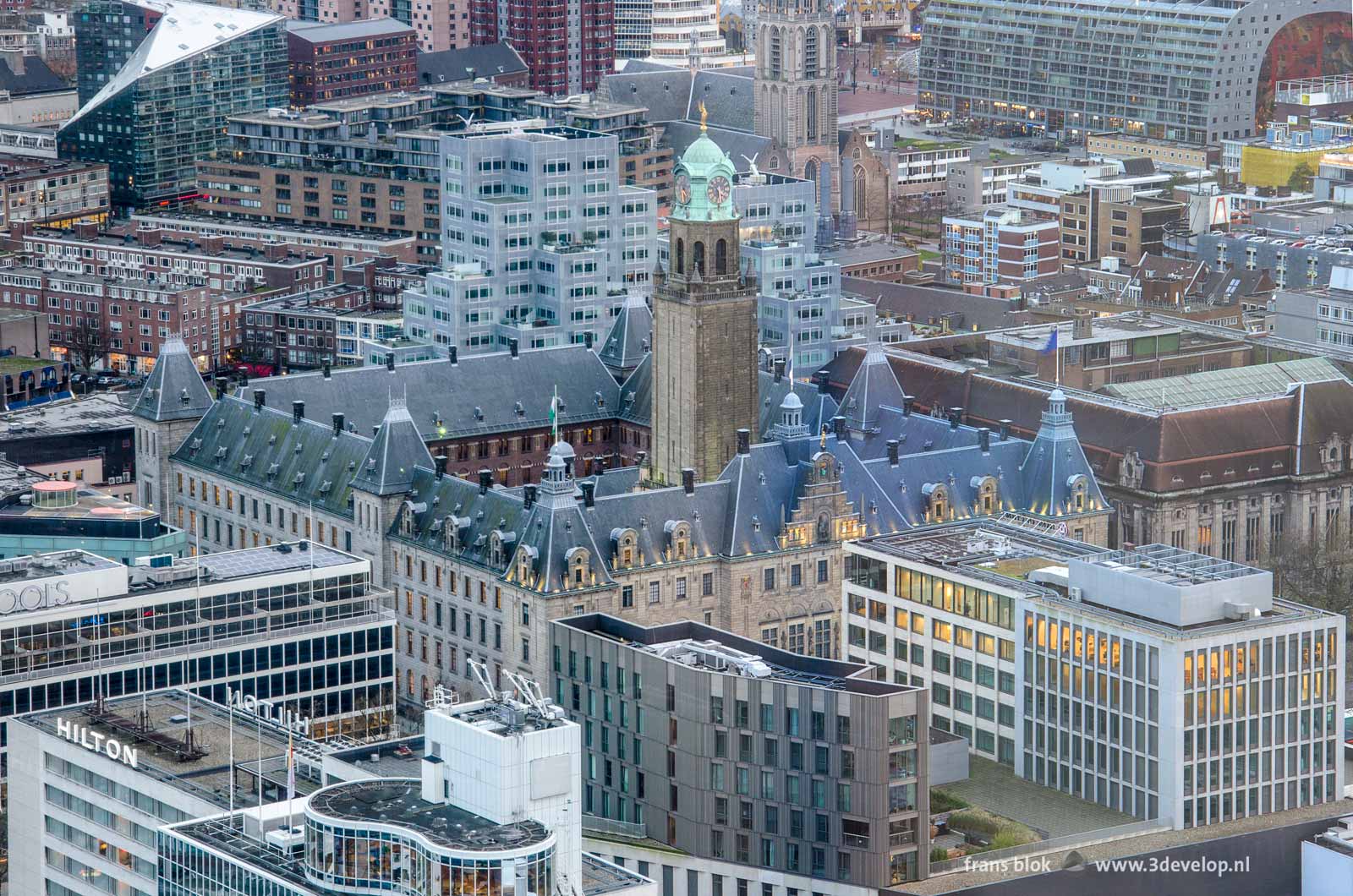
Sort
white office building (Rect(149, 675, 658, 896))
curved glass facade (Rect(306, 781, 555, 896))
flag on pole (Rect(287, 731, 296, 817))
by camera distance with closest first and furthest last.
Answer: curved glass facade (Rect(306, 781, 555, 896))
white office building (Rect(149, 675, 658, 896))
flag on pole (Rect(287, 731, 296, 817))

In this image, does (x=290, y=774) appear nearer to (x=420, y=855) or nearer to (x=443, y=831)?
(x=443, y=831)

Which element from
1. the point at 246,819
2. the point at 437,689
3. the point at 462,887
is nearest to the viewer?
the point at 462,887

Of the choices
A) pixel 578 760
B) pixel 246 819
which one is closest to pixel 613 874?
pixel 578 760

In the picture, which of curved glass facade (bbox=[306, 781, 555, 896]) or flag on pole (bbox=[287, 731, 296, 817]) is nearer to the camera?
curved glass facade (bbox=[306, 781, 555, 896])

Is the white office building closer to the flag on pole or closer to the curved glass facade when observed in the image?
the curved glass facade

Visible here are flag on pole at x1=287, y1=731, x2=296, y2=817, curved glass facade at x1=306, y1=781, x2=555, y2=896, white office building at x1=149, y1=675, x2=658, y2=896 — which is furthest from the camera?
flag on pole at x1=287, y1=731, x2=296, y2=817

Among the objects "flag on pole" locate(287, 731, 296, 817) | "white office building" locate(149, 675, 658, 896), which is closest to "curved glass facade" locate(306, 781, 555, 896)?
"white office building" locate(149, 675, 658, 896)

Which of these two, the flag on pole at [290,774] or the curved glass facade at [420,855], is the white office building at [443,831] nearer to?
the curved glass facade at [420,855]

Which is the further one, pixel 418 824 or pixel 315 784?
pixel 315 784

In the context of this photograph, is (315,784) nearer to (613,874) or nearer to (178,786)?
(178,786)

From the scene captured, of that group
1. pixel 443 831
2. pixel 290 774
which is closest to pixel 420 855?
pixel 443 831

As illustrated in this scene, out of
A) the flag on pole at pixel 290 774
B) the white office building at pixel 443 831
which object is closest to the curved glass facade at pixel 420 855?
the white office building at pixel 443 831
